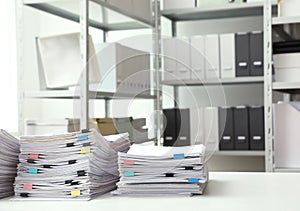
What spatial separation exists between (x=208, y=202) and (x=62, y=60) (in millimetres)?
1481

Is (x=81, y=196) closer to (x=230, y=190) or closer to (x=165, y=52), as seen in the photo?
(x=230, y=190)

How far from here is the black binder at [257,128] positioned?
8.87 feet

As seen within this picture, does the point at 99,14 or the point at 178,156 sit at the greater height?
the point at 99,14

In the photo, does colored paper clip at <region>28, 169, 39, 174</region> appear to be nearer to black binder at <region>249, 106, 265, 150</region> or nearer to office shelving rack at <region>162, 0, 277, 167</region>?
office shelving rack at <region>162, 0, 277, 167</region>

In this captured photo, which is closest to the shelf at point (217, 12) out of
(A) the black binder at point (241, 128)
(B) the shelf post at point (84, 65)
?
(A) the black binder at point (241, 128)

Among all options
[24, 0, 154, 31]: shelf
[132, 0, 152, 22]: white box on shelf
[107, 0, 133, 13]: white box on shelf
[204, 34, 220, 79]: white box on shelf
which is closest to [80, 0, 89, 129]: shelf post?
[24, 0, 154, 31]: shelf

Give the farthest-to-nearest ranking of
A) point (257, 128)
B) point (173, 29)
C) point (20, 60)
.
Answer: point (173, 29)
point (257, 128)
point (20, 60)

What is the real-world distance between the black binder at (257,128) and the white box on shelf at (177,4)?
2.26ft

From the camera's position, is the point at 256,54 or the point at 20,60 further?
the point at 256,54

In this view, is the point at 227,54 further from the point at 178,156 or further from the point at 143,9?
the point at 178,156

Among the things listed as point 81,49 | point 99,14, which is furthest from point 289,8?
point 81,49

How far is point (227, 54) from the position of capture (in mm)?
2764

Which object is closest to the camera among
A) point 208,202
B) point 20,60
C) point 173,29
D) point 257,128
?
point 208,202

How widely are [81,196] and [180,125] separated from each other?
68.9 inches
